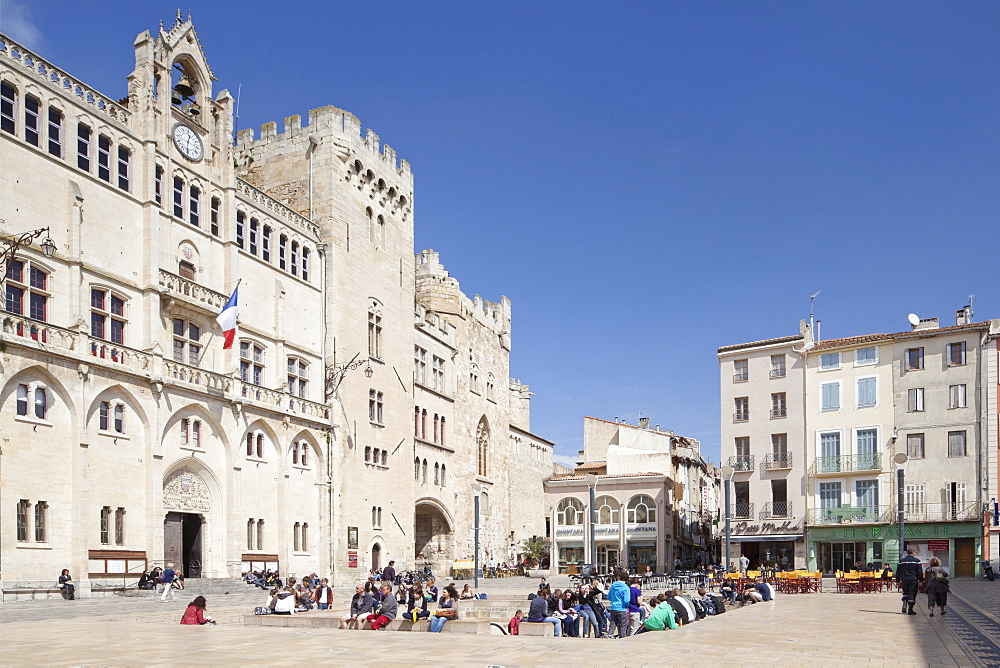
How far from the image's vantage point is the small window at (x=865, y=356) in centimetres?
5062

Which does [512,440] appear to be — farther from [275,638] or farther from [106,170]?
[275,638]

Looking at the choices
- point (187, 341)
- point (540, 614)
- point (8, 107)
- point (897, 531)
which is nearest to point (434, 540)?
point (187, 341)

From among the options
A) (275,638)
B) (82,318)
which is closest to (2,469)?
(82,318)

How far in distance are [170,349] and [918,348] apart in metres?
35.9

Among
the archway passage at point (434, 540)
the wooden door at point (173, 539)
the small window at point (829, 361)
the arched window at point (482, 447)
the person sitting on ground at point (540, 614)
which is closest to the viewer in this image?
the person sitting on ground at point (540, 614)

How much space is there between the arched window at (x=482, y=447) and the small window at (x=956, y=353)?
25.5m

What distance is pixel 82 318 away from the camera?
28703mm

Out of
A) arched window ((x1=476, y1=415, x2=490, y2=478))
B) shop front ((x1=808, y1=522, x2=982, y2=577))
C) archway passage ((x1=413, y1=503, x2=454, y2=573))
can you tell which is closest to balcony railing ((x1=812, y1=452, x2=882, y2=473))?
shop front ((x1=808, y1=522, x2=982, y2=577))

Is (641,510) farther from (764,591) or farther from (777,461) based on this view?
(764,591)

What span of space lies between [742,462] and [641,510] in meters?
6.77

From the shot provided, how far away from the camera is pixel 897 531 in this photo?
47562 mm

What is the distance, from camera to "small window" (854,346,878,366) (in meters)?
50.6

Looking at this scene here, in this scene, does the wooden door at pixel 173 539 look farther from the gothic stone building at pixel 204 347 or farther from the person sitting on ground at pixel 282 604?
the person sitting on ground at pixel 282 604

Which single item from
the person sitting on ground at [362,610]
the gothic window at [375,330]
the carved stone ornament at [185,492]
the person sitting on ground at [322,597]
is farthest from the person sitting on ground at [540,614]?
the gothic window at [375,330]
